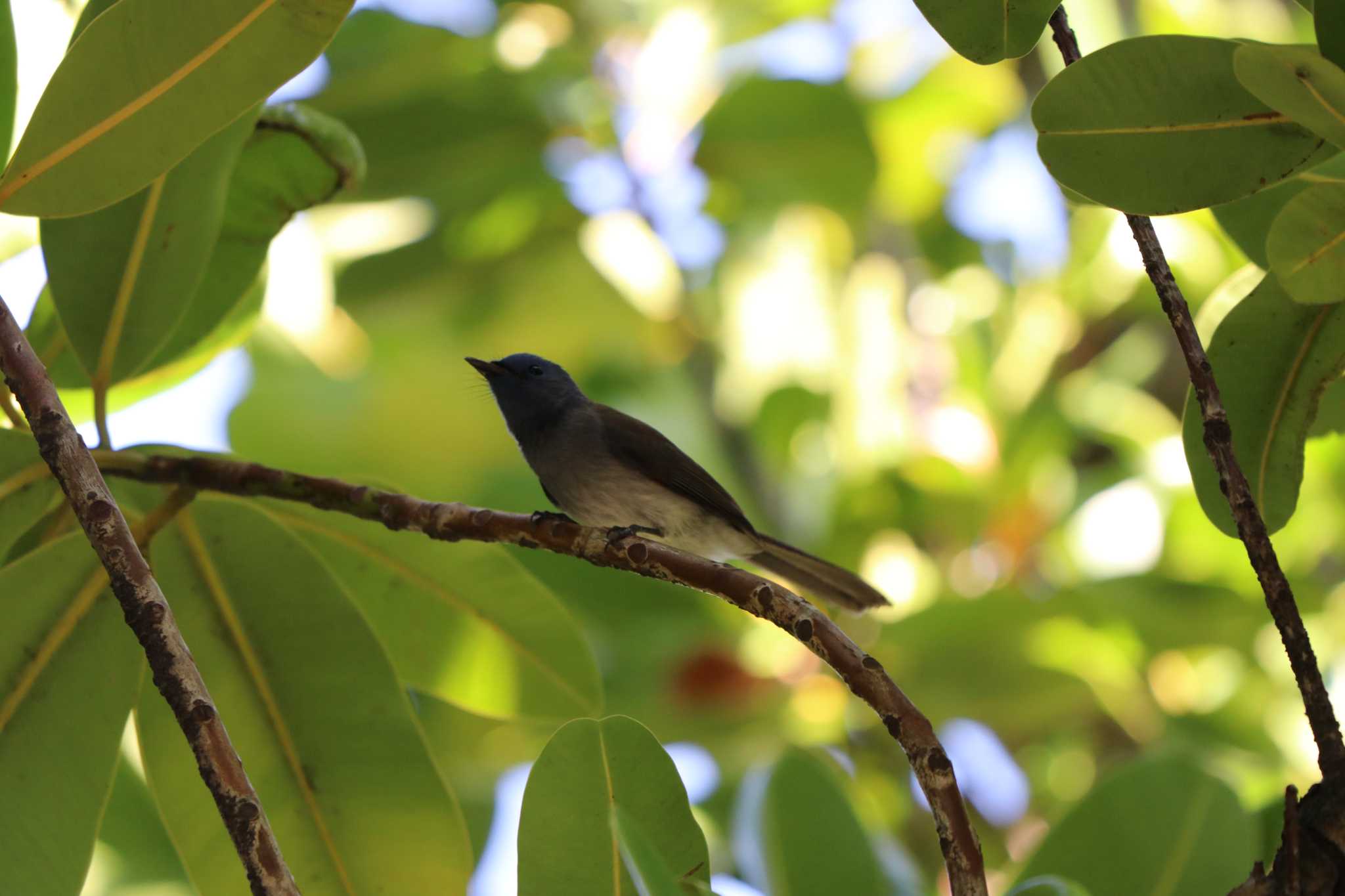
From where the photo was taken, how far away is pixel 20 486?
71.4 inches

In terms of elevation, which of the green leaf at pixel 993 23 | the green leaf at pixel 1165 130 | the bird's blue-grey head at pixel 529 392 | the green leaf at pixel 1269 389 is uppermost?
the bird's blue-grey head at pixel 529 392

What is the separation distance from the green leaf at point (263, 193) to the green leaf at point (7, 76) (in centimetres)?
35

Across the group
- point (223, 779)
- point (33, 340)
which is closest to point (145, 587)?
point (223, 779)

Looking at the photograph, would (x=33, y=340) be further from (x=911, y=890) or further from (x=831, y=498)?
(x=831, y=498)

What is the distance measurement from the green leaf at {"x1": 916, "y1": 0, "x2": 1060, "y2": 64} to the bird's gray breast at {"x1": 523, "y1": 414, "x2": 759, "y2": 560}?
203cm

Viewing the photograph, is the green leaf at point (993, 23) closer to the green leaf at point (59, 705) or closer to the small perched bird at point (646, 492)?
the green leaf at point (59, 705)

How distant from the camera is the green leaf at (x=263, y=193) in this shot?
2125 millimetres

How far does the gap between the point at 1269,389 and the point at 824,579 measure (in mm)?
1735

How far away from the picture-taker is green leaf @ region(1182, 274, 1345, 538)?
5.09ft

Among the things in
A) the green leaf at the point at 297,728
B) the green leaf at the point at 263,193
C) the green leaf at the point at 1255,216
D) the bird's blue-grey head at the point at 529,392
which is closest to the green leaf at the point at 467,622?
the green leaf at the point at 297,728

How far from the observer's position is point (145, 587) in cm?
135

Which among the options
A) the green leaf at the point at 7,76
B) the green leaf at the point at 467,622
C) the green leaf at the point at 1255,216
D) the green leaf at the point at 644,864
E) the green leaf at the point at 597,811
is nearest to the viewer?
the green leaf at the point at 644,864

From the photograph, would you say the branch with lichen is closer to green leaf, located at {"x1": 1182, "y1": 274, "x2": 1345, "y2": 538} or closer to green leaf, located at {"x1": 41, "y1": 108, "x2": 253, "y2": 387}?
green leaf, located at {"x1": 1182, "y1": 274, "x2": 1345, "y2": 538}

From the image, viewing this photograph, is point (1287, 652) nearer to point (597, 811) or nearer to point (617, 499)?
point (597, 811)
